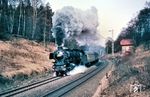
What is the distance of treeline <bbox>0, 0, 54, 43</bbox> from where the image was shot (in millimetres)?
68250

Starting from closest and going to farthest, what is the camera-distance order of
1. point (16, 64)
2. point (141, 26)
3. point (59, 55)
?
1. point (59, 55)
2. point (16, 64)
3. point (141, 26)

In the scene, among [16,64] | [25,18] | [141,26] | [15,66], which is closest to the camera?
[15,66]

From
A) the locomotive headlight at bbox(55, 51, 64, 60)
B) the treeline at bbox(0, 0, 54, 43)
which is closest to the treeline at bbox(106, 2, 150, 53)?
the treeline at bbox(0, 0, 54, 43)

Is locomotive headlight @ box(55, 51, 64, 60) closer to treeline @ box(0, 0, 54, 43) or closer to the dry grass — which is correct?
the dry grass

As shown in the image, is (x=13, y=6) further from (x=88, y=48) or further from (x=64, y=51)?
(x=64, y=51)

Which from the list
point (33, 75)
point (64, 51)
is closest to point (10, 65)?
point (33, 75)

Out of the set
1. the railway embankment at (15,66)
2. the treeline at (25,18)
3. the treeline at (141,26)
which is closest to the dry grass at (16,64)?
the railway embankment at (15,66)

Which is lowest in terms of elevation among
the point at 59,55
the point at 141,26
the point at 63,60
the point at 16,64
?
the point at 16,64

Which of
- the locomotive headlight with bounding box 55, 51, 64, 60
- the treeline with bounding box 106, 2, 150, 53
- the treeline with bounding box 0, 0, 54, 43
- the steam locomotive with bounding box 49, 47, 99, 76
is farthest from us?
the treeline with bounding box 106, 2, 150, 53

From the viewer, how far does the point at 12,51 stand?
44.8 m

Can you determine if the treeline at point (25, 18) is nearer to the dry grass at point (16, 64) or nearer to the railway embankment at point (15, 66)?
the dry grass at point (16, 64)

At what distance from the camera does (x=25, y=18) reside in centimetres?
8069

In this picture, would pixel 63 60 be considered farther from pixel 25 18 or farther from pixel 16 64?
pixel 25 18

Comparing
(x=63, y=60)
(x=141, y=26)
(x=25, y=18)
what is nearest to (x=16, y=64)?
(x=63, y=60)
